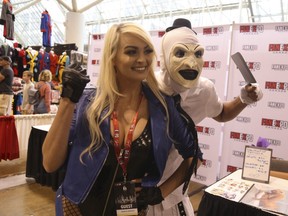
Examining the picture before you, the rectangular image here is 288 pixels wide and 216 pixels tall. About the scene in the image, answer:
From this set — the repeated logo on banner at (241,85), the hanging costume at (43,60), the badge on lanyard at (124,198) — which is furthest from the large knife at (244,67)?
the hanging costume at (43,60)

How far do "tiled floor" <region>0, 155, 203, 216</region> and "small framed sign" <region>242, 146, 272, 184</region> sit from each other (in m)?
1.24

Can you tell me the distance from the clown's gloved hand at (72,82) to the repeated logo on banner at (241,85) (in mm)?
2170

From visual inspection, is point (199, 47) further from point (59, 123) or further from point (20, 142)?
point (20, 142)

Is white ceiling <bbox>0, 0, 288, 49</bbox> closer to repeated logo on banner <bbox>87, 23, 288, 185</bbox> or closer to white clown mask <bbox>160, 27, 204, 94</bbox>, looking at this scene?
repeated logo on banner <bbox>87, 23, 288, 185</bbox>

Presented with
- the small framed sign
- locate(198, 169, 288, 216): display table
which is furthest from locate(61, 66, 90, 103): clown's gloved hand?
the small framed sign

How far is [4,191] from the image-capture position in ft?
10.8

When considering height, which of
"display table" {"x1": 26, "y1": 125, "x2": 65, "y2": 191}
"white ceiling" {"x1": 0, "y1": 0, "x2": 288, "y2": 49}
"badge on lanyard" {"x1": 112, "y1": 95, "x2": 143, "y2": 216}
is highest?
"white ceiling" {"x1": 0, "y1": 0, "x2": 288, "y2": 49}

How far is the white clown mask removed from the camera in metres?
1.27

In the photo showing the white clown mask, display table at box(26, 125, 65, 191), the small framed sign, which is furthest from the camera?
display table at box(26, 125, 65, 191)

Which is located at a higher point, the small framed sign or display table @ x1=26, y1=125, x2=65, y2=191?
the small framed sign

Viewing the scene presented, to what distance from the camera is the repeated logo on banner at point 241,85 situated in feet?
9.96

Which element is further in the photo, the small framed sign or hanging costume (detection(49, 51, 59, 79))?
hanging costume (detection(49, 51, 59, 79))

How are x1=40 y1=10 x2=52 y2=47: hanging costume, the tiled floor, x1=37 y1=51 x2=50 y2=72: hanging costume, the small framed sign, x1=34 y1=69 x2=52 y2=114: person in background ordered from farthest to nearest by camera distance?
x1=40 y1=10 x2=52 y2=47: hanging costume
x1=37 y1=51 x2=50 y2=72: hanging costume
x1=34 y1=69 x2=52 y2=114: person in background
the tiled floor
the small framed sign

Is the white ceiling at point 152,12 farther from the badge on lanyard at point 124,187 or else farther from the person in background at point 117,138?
the badge on lanyard at point 124,187
